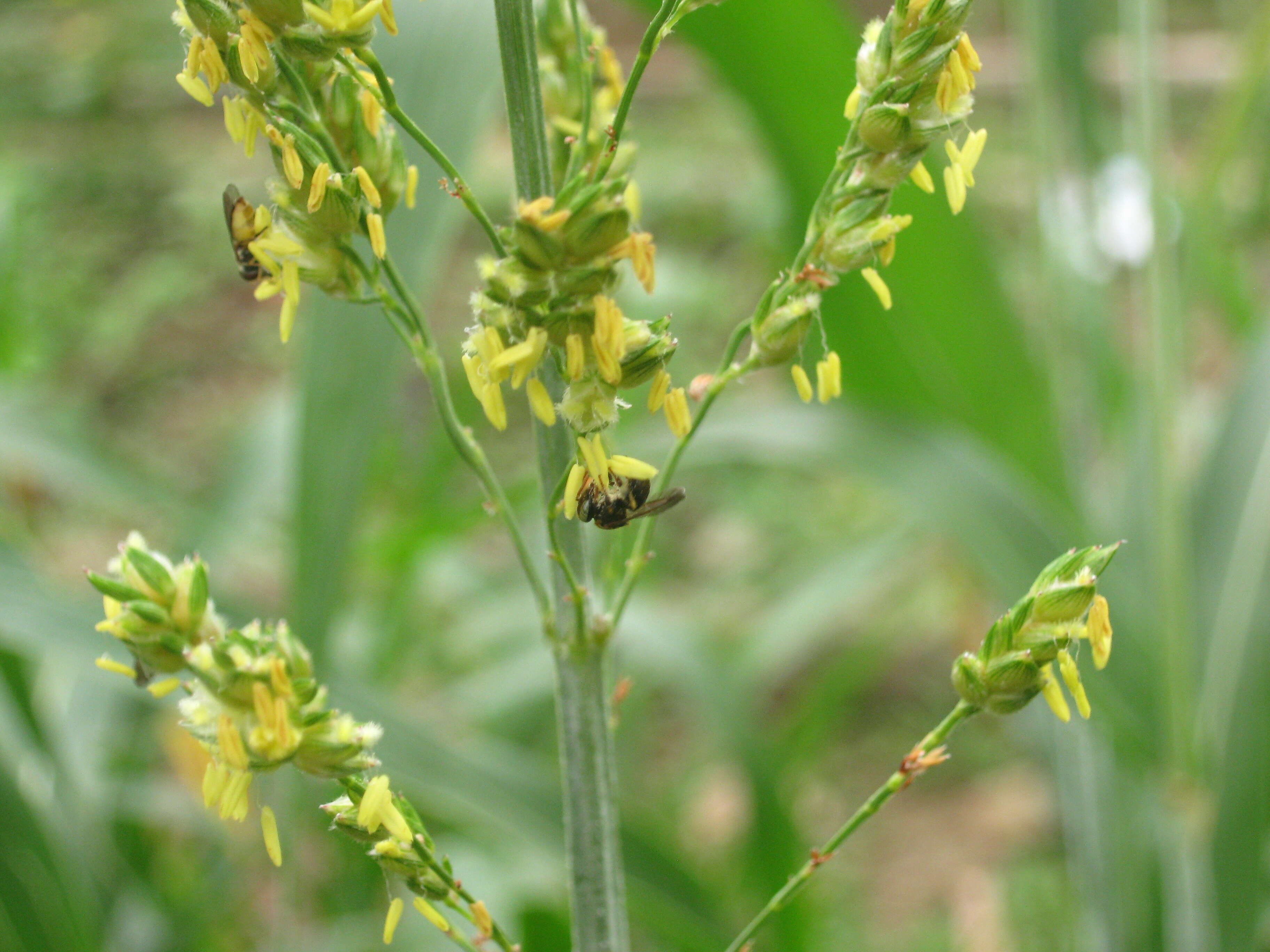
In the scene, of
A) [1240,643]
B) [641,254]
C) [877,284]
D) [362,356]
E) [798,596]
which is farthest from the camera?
[798,596]

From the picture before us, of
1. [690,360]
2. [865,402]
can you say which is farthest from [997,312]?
[690,360]

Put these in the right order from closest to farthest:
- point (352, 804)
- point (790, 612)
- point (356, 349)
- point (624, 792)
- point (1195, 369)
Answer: point (352, 804)
point (356, 349)
point (790, 612)
point (624, 792)
point (1195, 369)

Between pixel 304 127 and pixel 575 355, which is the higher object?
pixel 304 127

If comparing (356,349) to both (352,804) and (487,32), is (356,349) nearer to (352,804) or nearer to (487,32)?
(487,32)

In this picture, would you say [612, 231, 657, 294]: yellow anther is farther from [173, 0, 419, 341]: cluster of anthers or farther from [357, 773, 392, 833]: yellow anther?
[357, 773, 392, 833]: yellow anther

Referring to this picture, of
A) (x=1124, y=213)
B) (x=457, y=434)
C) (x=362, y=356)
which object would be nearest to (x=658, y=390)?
(x=457, y=434)

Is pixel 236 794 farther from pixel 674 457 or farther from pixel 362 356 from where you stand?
pixel 362 356
